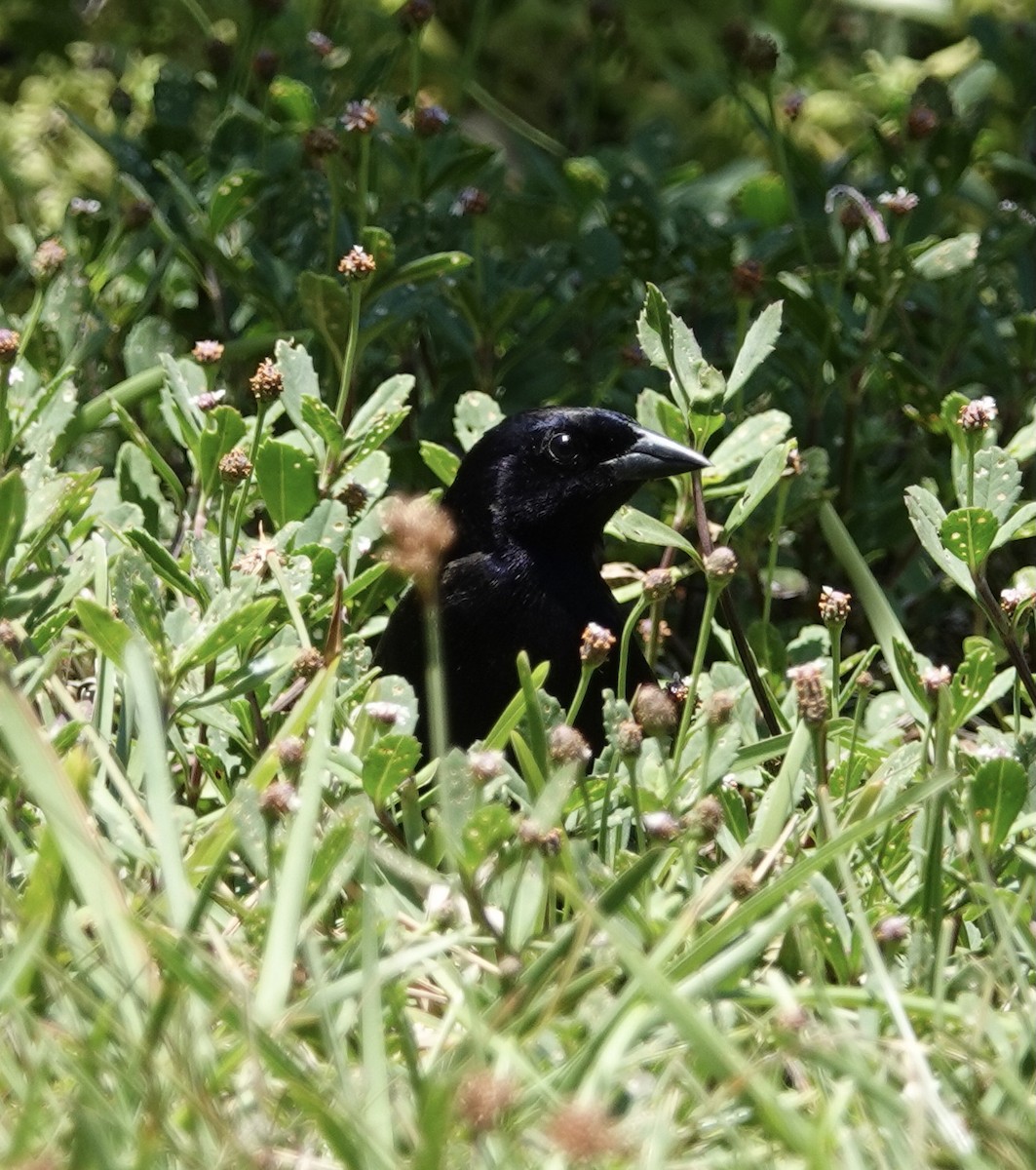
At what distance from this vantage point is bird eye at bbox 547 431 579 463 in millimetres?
3203

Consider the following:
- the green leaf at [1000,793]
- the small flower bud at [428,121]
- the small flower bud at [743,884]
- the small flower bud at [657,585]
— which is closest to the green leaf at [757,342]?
the small flower bud at [657,585]

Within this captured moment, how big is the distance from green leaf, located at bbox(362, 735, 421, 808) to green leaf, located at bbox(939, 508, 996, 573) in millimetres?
818

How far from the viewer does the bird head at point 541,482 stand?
10.5 feet

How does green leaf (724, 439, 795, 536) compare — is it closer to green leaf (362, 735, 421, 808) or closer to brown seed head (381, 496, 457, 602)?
green leaf (362, 735, 421, 808)

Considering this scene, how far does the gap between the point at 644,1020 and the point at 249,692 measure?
91cm

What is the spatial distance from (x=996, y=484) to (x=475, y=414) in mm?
1084

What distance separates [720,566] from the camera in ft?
7.50

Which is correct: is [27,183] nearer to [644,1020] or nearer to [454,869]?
[454,869]

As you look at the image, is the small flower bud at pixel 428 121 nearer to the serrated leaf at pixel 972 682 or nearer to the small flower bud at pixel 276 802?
the serrated leaf at pixel 972 682

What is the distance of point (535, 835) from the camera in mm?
1854

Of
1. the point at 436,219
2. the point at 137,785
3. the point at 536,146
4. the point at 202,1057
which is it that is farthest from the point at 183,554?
the point at 536,146

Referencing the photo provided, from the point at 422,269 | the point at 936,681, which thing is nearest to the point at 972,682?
the point at 936,681

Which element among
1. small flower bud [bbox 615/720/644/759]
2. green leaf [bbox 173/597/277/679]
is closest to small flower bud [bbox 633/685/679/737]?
small flower bud [bbox 615/720/644/759]

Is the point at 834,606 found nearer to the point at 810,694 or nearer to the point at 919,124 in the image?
the point at 810,694
